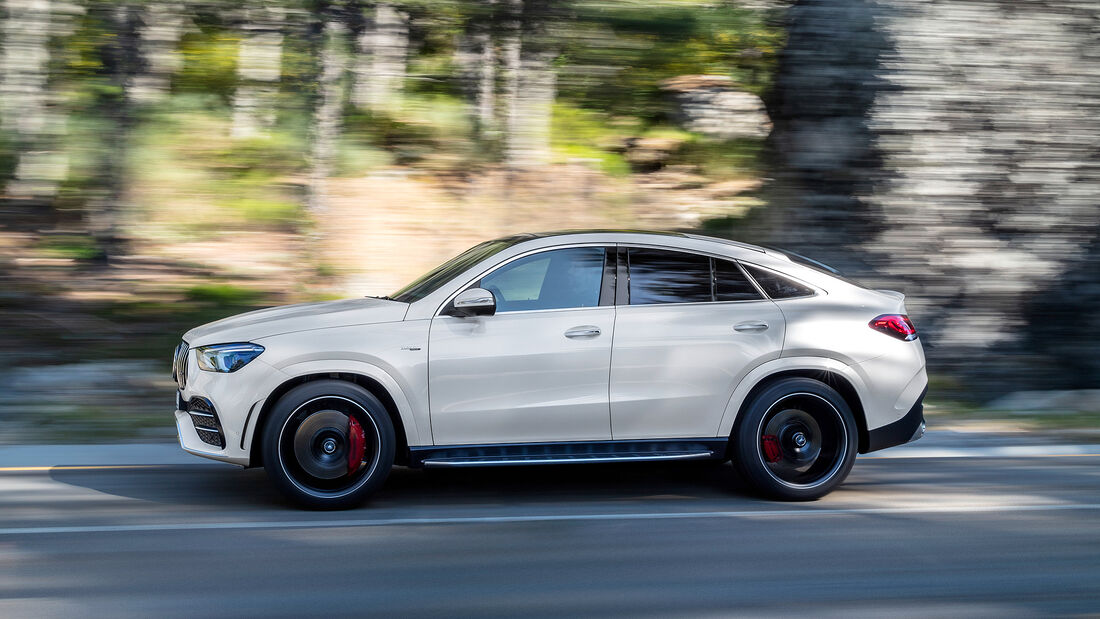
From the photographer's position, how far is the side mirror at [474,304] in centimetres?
607

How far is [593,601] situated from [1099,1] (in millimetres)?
8747

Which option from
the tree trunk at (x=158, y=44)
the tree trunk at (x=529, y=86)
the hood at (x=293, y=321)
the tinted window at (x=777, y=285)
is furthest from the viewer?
the tree trunk at (x=529, y=86)

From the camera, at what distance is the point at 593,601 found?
4805 mm

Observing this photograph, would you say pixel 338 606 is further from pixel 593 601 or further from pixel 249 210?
pixel 249 210

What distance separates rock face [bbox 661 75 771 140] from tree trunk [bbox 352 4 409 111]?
352 centimetres

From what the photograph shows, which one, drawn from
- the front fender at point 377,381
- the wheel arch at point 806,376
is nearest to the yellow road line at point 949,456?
the wheel arch at point 806,376

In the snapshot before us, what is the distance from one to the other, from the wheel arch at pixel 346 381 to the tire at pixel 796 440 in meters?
1.96

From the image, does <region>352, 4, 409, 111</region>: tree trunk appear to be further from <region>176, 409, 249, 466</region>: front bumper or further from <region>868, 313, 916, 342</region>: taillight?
<region>868, 313, 916, 342</region>: taillight

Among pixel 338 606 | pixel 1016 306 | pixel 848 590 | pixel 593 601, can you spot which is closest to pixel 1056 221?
pixel 1016 306

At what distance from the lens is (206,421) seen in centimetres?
610

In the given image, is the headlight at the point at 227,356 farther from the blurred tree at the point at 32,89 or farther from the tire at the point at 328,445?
the blurred tree at the point at 32,89

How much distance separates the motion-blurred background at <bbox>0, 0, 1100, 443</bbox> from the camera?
10.4 metres

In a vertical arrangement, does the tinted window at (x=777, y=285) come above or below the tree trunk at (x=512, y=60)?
below

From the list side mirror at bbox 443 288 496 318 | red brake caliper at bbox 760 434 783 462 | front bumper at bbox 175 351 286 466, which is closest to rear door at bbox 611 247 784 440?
red brake caliper at bbox 760 434 783 462
